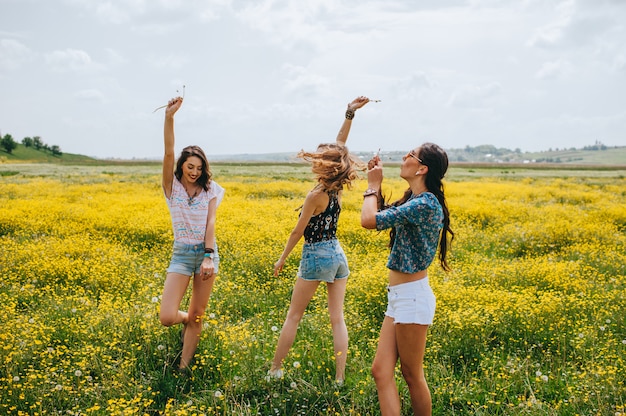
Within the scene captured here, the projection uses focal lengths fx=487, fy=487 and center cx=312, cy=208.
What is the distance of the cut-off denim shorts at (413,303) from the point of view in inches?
141

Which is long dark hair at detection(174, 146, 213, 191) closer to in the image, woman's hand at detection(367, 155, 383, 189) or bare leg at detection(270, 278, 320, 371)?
bare leg at detection(270, 278, 320, 371)

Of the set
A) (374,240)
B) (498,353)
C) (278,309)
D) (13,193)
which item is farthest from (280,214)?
(13,193)

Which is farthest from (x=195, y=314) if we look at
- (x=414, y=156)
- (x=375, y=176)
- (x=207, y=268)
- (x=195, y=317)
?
(x=414, y=156)

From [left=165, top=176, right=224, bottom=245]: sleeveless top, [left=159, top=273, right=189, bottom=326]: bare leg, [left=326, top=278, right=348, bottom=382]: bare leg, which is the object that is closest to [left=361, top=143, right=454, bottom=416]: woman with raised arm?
[left=326, top=278, right=348, bottom=382]: bare leg

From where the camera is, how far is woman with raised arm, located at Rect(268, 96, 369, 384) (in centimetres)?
437

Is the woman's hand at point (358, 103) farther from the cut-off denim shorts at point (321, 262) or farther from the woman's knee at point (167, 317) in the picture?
the woman's knee at point (167, 317)

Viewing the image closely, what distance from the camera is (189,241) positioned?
16.3 feet

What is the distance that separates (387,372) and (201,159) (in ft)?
9.05

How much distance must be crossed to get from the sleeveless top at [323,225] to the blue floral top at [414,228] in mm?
989

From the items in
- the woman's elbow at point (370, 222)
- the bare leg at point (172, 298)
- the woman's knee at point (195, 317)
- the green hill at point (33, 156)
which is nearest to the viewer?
the woman's elbow at point (370, 222)

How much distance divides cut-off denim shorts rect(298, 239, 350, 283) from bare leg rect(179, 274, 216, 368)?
106cm

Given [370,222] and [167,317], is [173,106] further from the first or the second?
[370,222]

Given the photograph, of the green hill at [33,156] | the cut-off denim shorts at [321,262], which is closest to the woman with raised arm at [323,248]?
the cut-off denim shorts at [321,262]

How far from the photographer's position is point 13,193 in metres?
20.0
